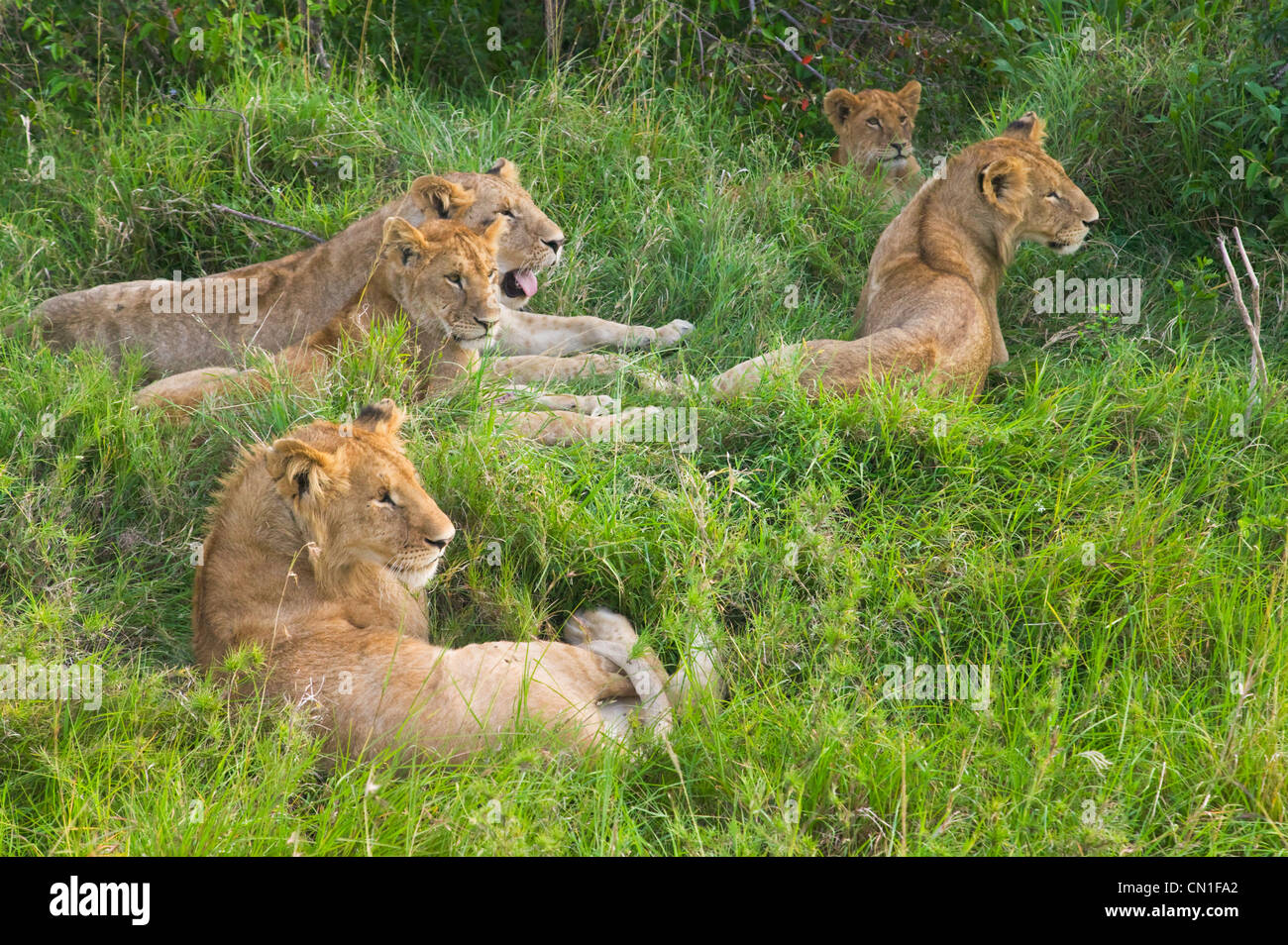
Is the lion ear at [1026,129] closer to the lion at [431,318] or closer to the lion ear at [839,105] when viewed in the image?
the lion ear at [839,105]

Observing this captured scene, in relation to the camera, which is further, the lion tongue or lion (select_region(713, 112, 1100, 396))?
the lion tongue

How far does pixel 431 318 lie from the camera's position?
5.51 metres

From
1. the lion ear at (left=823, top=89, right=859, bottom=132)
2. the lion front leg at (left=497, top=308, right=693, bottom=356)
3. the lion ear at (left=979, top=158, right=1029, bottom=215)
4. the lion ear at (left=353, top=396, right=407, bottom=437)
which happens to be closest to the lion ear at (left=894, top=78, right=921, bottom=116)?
the lion ear at (left=823, top=89, right=859, bottom=132)

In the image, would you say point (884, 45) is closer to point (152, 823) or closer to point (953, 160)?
point (953, 160)

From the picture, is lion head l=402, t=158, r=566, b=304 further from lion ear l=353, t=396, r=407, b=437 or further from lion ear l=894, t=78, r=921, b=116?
lion ear l=894, t=78, r=921, b=116

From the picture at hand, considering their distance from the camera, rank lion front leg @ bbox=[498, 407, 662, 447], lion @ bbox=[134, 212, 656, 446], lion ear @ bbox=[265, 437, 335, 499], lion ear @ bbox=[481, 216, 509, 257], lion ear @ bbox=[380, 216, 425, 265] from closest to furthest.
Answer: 1. lion ear @ bbox=[265, 437, 335, 499]
2. lion front leg @ bbox=[498, 407, 662, 447]
3. lion @ bbox=[134, 212, 656, 446]
4. lion ear @ bbox=[380, 216, 425, 265]
5. lion ear @ bbox=[481, 216, 509, 257]

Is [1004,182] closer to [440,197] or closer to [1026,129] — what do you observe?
[1026,129]

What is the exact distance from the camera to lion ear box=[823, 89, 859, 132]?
7.31 meters

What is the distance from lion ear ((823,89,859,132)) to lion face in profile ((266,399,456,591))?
166 inches

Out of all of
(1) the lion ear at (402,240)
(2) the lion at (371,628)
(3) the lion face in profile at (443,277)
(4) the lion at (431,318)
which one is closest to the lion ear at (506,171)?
(4) the lion at (431,318)

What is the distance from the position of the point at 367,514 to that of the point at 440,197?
235 cm

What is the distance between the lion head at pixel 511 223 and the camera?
20.0 feet
